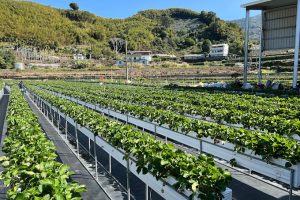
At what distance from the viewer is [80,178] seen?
30.9ft

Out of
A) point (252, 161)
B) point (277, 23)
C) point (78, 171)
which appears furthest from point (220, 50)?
point (252, 161)

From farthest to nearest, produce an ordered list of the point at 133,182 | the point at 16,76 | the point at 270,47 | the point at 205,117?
the point at 16,76 < the point at 270,47 < the point at 205,117 < the point at 133,182

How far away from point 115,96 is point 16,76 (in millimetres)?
60906

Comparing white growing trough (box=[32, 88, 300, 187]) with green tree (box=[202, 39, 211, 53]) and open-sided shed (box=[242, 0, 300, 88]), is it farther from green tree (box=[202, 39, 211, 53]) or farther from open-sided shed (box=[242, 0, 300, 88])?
green tree (box=[202, 39, 211, 53])

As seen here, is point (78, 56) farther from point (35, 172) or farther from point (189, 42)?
point (35, 172)

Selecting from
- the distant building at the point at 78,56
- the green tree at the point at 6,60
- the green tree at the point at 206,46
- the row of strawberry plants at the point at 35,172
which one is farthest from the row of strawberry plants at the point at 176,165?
the green tree at the point at 206,46

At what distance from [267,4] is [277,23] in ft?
8.26

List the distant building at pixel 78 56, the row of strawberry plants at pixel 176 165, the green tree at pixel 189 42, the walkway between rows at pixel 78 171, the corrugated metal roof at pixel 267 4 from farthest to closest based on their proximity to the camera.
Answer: the green tree at pixel 189 42
the distant building at pixel 78 56
the corrugated metal roof at pixel 267 4
the walkway between rows at pixel 78 171
the row of strawberry plants at pixel 176 165

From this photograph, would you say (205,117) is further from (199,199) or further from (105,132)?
(199,199)

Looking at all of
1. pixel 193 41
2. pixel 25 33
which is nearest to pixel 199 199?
pixel 193 41

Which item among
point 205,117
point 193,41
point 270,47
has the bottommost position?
point 205,117

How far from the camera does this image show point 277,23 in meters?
33.8

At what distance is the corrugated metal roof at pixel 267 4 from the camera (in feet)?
102

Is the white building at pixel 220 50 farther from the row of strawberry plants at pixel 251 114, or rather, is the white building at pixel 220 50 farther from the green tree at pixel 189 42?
the row of strawberry plants at pixel 251 114
